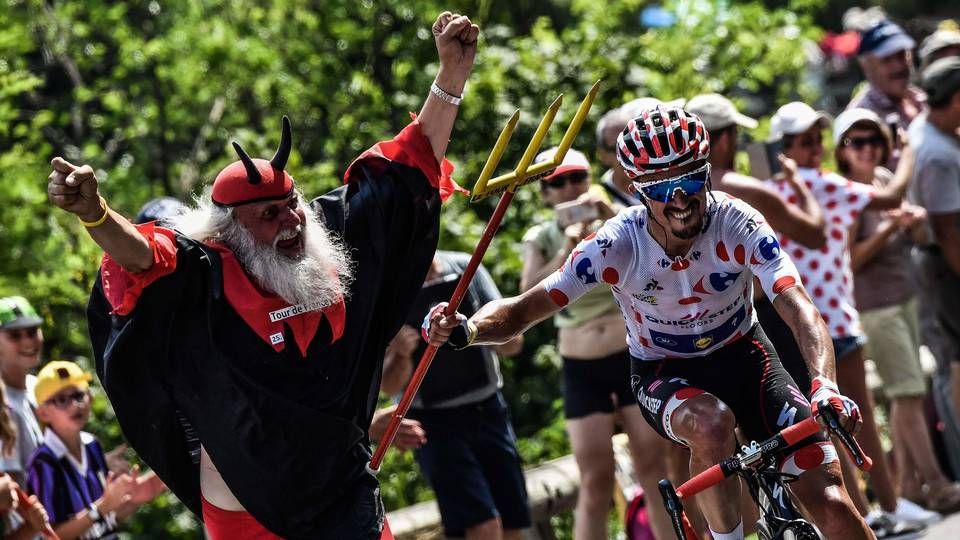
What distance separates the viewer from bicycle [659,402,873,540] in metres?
4.82

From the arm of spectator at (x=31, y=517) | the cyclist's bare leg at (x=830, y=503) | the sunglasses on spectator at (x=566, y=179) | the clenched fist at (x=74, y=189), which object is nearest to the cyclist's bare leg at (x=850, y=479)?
the sunglasses on spectator at (x=566, y=179)

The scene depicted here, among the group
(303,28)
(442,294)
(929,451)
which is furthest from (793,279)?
(303,28)

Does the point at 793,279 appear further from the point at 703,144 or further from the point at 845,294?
the point at 845,294

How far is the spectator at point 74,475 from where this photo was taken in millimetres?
6934

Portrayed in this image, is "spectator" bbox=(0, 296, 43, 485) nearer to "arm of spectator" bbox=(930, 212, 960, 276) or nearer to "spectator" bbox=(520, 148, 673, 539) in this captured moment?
"spectator" bbox=(520, 148, 673, 539)

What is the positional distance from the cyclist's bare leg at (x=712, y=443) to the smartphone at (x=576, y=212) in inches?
74.8

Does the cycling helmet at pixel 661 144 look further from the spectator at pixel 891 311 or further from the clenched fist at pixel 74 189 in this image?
the spectator at pixel 891 311

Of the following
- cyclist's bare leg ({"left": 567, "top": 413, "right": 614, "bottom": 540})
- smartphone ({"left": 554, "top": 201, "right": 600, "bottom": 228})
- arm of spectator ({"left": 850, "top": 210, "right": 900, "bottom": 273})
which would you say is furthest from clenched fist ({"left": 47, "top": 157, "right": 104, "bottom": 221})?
arm of spectator ({"left": 850, "top": 210, "right": 900, "bottom": 273})

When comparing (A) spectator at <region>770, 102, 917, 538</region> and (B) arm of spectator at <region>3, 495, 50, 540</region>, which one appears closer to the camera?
(B) arm of spectator at <region>3, 495, 50, 540</region>

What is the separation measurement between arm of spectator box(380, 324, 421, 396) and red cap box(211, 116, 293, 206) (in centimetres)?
183

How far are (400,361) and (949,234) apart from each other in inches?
140

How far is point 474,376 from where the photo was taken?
24.9ft

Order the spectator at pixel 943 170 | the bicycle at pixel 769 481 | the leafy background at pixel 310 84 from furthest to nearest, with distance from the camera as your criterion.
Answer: the leafy background at pixel 310 84
the spectator at pixel 943 170
the bicycle at pixel 769 481

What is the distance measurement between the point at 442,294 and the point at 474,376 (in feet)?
1.53
